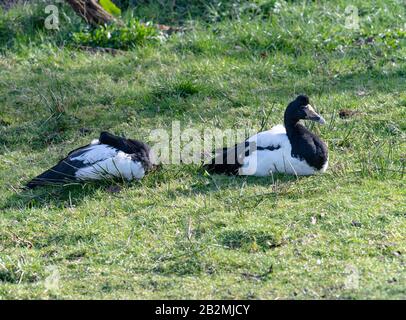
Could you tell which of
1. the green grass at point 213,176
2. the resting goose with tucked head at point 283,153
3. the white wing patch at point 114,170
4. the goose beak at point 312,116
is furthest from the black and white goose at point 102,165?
the goose beak at point 312,116

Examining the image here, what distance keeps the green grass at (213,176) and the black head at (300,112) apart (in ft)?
1.41

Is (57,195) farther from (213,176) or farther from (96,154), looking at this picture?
(213,176)

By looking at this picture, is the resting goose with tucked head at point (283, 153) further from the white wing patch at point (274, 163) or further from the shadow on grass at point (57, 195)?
the shadow on grass at point (57, 195)

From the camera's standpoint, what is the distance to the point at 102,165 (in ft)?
28.9

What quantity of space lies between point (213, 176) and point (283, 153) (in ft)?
2.18

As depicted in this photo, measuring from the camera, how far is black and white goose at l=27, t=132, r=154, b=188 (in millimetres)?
8805

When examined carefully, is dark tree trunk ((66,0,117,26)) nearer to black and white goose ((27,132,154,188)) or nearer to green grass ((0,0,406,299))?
green grass ((0,0,406,299))

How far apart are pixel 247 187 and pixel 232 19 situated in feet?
14.4

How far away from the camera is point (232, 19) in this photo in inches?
489

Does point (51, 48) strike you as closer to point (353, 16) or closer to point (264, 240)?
point (353, 16)

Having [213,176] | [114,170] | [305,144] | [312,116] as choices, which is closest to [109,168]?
[114,170]

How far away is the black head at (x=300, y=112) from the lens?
9047mm

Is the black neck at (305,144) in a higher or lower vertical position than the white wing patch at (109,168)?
higher

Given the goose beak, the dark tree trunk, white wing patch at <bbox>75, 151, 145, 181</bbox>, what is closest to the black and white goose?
white wing patch at <bbox>75, 151, 145, 181</bbox>
